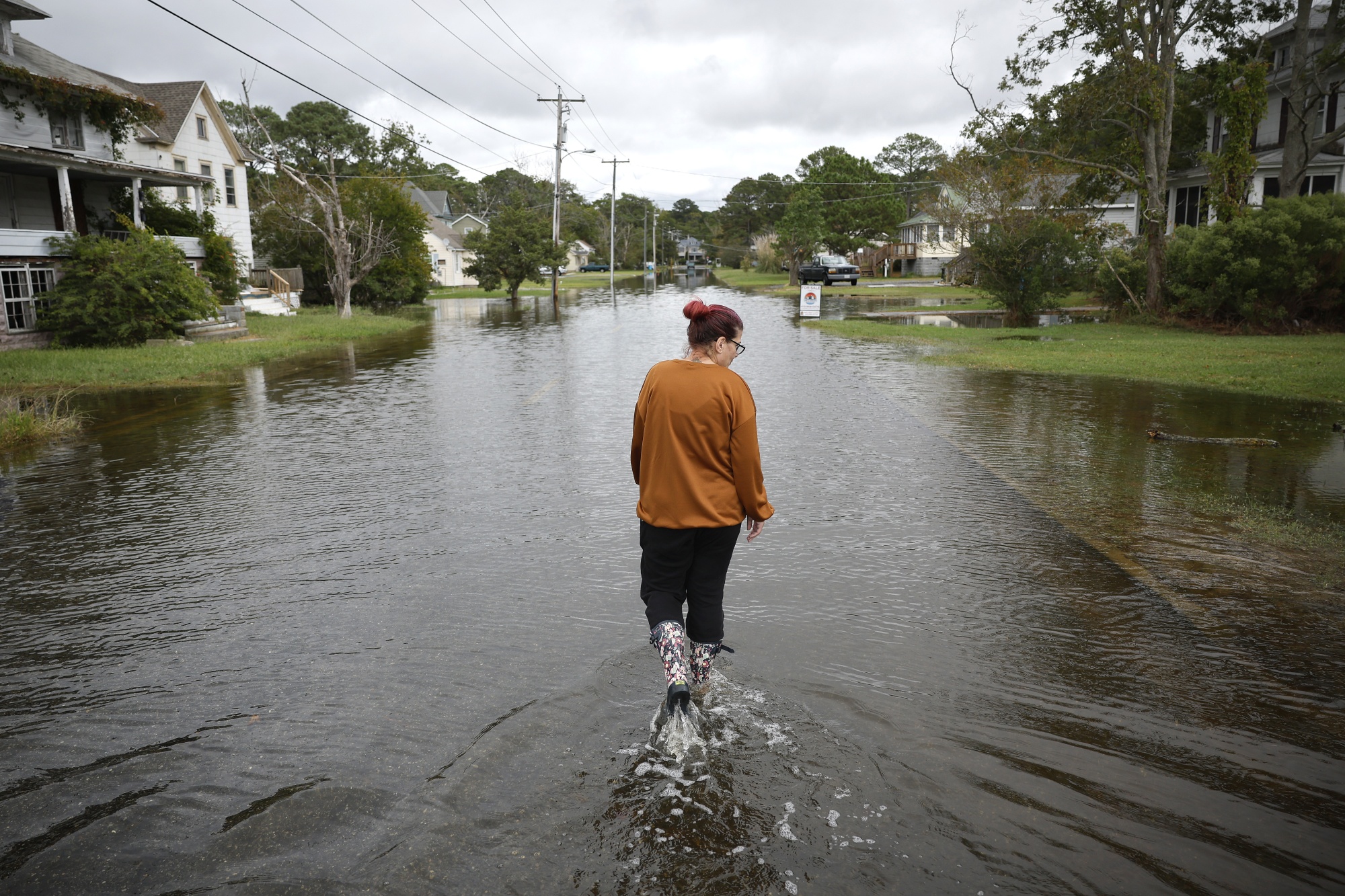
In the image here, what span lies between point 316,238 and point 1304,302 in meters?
37.8

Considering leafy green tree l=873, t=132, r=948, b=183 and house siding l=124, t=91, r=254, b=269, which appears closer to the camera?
house siding l=124, t=91, r=254, b=269

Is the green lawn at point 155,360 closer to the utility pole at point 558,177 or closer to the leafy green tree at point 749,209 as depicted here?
the utility pole at point 558,177

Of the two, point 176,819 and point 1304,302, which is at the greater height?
point 1304,302

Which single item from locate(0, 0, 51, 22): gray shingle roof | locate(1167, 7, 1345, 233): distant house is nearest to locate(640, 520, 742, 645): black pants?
locate(1167, 7, 1345, 233): distant house

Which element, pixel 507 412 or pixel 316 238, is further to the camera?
pixel 316 238

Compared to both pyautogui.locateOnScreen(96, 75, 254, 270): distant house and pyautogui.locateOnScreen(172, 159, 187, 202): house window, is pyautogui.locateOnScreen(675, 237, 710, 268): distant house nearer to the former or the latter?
pyautogui.locateOnScreen(96, 75, 254, 270): distant house

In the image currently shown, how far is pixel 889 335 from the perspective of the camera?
82.4ft

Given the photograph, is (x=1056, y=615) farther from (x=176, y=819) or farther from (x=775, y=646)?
(x=176, y=819)

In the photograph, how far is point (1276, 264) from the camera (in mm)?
21844

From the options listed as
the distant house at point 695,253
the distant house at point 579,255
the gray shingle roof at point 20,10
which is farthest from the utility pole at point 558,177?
the distant house at point 695,253

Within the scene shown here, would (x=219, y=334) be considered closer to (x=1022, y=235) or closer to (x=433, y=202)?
(x=1022, y=235)

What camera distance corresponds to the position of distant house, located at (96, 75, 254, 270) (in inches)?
1427

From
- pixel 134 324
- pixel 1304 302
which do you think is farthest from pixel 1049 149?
pixel 134 324

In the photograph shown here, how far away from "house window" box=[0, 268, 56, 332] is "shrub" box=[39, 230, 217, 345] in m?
0.52
